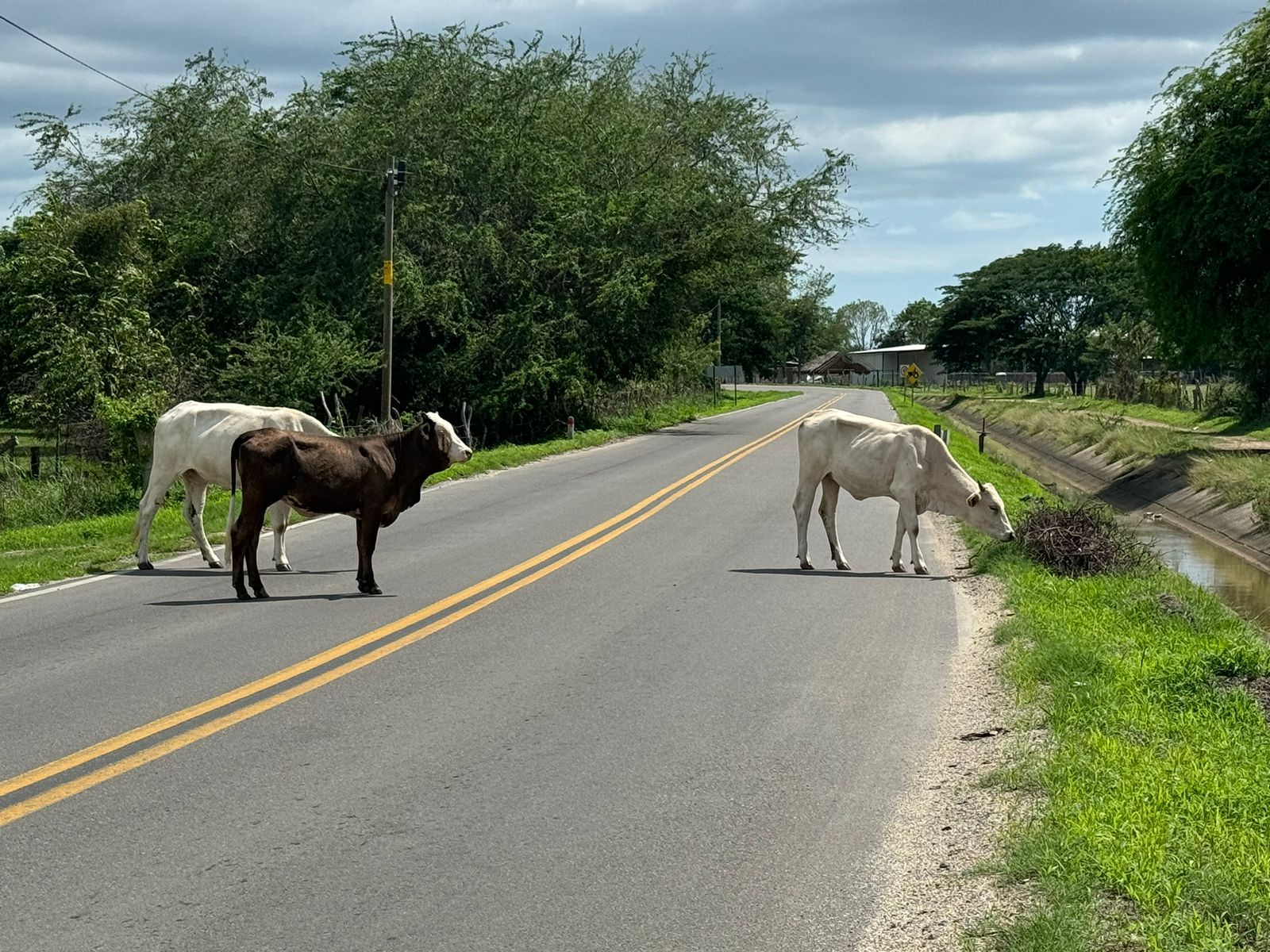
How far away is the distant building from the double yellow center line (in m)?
143

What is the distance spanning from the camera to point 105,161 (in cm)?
5050

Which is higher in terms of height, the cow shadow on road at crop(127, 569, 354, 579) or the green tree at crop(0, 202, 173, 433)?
the green tree at crop(0, 202, 173, 433)

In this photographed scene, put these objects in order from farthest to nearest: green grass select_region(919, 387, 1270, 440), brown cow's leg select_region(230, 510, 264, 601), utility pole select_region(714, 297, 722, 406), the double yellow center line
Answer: utility pole select_region(714, 297, 722, 406), green grass select_region(919, 387, 1270, 440), brown cow's leg select_region(230, 510, 264, 601), the double yellow center line

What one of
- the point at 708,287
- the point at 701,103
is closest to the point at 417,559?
the point at 708,287

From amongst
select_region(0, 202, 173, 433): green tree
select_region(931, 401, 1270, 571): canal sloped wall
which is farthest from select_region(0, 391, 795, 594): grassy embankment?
select_region(931, 401, 1270, 571): canal sloped wall

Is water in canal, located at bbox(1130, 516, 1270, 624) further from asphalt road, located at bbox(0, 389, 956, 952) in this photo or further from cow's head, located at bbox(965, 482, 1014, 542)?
asphalt road, located at bbox(0, 389, 956, 952)

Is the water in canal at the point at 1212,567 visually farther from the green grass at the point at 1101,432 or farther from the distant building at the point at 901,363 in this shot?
the distant building at the point at 901,363

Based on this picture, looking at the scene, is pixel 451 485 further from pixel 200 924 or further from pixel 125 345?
pixel 200 924

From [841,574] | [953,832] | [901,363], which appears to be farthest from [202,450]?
[901,363]

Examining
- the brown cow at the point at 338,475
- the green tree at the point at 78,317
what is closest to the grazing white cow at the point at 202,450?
the brown cow at the point at 338,475

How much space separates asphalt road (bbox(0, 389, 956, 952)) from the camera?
5230 mm

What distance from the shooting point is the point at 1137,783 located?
679 centimetres

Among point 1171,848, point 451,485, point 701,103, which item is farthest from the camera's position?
point 701,103

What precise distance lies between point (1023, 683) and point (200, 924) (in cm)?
586
